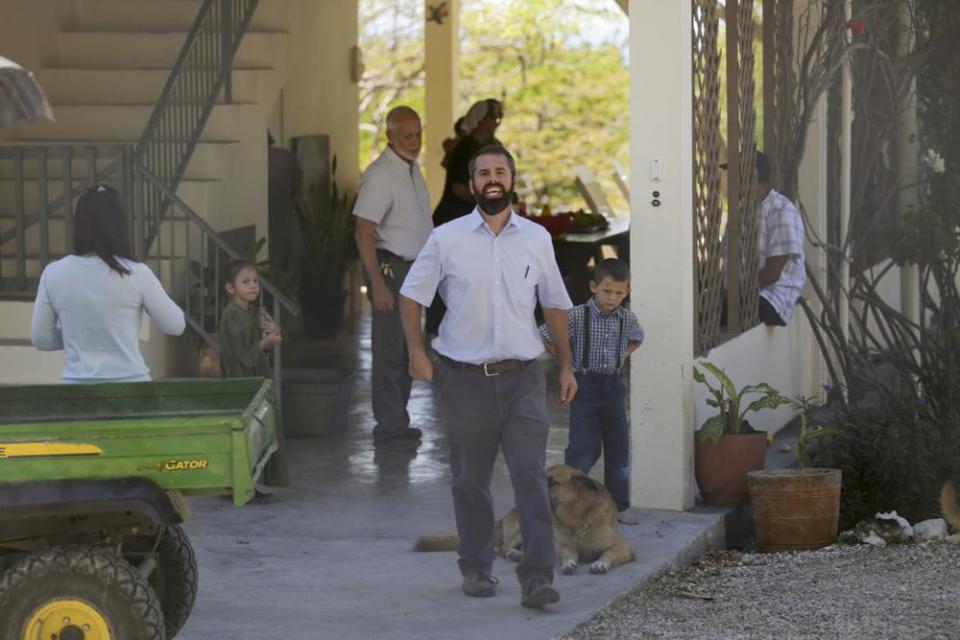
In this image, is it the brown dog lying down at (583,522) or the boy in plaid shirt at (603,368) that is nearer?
the brown dog lying down at (583,522)

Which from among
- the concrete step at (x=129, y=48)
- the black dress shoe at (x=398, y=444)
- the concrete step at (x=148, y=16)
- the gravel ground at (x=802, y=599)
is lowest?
the gravel ground at (x=802, y=599)

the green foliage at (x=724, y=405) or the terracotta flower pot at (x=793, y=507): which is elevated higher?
the green foliage at (x=724, y=405)

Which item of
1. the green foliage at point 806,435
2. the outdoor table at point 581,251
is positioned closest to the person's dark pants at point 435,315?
the outdoor table at point 581,251

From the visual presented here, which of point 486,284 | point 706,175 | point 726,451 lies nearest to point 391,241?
point 706,175

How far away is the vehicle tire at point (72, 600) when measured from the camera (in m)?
5.25

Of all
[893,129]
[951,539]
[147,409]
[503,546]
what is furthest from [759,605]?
[893,129]

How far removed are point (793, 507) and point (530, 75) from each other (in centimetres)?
2568

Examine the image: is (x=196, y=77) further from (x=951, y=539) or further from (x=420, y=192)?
(x=951, y=539)

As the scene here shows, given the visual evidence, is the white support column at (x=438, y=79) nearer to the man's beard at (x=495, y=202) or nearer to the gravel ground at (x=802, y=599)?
the gravel ground at (x=802, y=599)

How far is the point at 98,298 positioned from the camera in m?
6.21

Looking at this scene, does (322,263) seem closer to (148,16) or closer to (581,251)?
(581,251)

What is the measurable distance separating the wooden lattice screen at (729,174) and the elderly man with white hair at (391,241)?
162 cm

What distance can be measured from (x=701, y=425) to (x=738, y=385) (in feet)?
3.37

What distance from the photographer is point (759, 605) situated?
672 cm
